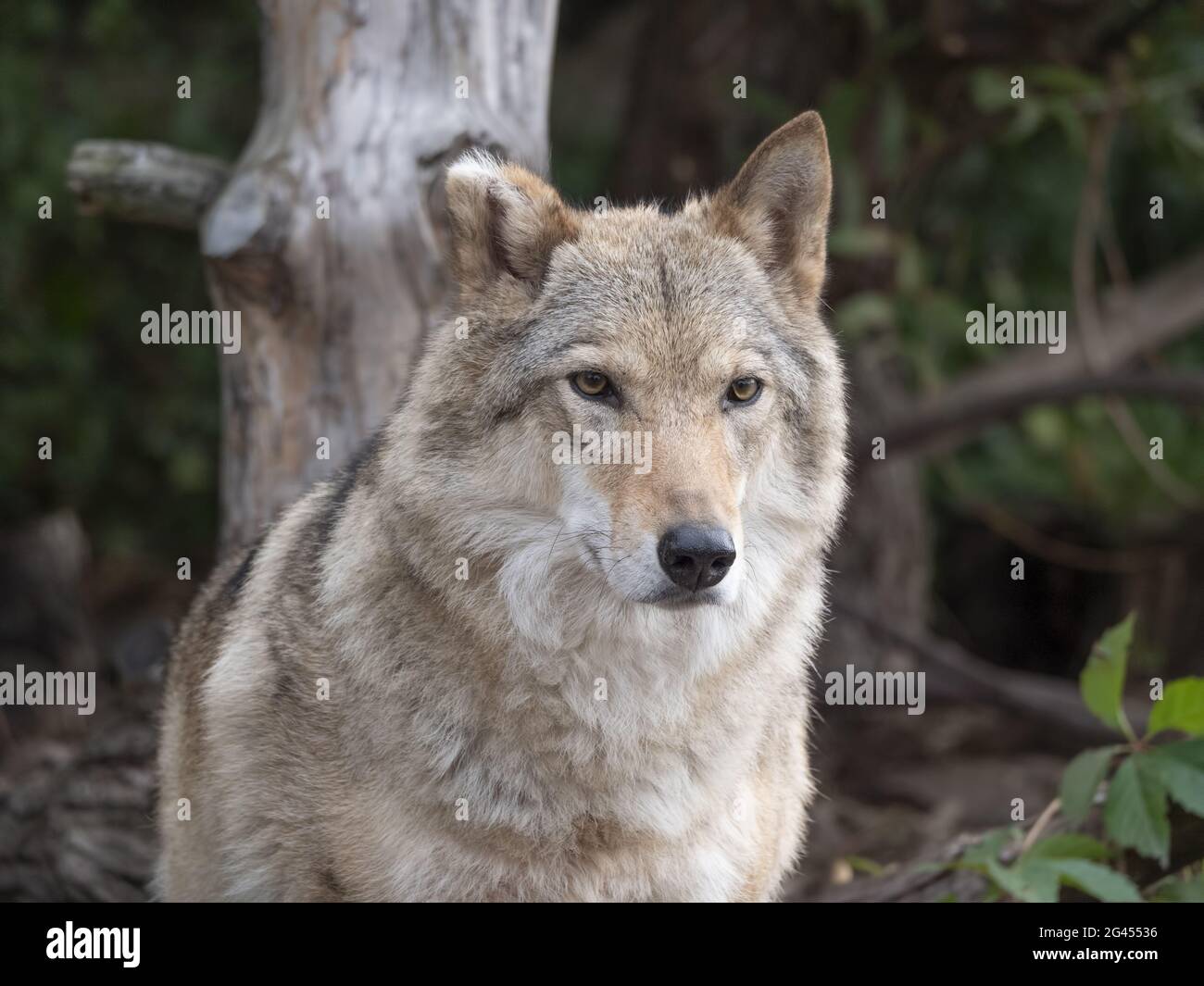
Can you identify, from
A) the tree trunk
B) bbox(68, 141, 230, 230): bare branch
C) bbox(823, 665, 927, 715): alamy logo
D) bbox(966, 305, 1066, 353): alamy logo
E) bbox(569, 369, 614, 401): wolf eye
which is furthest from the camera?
bbox(966, 305, 1066, 353): alamy logo

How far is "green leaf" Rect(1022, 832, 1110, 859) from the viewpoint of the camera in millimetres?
4668

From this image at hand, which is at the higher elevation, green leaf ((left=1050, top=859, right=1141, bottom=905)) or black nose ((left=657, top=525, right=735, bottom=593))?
black nose ((left=657, top=525, right=735, bottom=593))

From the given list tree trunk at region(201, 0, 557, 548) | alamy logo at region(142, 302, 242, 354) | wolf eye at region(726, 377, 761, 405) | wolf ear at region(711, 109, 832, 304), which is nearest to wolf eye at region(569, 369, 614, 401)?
wolf eye at region(726, 377, 761, 405)

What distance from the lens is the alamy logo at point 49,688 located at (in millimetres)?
7949

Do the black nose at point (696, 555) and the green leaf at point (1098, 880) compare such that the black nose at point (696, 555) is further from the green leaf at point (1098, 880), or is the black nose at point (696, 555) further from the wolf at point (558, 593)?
the green leaf at point (1098, 880)

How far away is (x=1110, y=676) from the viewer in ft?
15.5

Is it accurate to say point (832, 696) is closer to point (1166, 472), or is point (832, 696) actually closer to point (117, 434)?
point (1166, 472)

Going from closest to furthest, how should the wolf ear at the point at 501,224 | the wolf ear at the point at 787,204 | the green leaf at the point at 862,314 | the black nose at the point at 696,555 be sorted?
the black nose at the point at 696,555, the wolf ear at the point at 501,224, the wolf ear at the point at 787,204, the green leaf at the point at 862,314

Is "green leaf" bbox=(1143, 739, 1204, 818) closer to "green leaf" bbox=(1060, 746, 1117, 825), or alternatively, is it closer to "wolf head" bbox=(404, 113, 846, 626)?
"green leaf" bbox=(1060, 746, 1117, 825)

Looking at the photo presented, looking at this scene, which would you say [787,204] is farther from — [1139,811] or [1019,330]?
[1019,330]

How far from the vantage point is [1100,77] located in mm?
8742

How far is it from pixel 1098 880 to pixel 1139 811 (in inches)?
11.0
